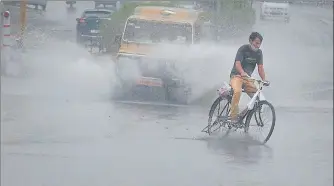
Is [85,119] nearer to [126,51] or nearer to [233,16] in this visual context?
[126,51]

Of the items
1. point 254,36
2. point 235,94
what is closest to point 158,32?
point 235,94

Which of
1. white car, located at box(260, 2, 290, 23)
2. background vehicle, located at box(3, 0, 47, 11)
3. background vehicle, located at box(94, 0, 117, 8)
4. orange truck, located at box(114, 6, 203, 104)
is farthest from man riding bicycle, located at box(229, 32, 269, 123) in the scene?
background vehicle, located at box(3, 0, 47, 11)

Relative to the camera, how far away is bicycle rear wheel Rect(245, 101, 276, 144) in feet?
29.1

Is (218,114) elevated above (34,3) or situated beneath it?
situated beneath

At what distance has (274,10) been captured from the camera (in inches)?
402

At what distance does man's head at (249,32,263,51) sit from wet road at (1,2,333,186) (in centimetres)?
58

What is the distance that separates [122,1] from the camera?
37.0 ft

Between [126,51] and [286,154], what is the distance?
2.66m

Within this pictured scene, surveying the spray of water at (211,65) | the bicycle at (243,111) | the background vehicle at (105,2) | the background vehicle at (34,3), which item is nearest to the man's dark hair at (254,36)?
the spray of water at (211,65)

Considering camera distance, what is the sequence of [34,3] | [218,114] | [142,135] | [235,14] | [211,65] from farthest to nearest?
[34,3], [211,65], [235,14], [142,135], [218,114]

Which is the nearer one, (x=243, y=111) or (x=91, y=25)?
(x=243, y=111)

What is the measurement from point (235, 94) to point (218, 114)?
0.44 metres

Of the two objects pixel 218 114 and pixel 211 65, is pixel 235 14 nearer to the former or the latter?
pixel 211 65

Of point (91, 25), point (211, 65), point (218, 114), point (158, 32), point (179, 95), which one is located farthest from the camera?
point (91, 25)
